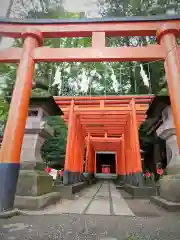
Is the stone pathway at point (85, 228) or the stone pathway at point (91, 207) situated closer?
the stone pathway at point (85, 228)

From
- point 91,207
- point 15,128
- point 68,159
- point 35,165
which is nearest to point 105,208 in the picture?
point 91,207

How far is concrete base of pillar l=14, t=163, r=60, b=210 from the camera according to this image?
11.6ft

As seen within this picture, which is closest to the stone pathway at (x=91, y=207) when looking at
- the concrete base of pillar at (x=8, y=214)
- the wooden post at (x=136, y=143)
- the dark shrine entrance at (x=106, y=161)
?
the concrete base of pillar at (x=8, y=214)

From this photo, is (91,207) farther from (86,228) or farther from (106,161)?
(106,161)

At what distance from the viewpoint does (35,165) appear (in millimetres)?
4047

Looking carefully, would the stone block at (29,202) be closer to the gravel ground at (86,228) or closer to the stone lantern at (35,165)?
the stone lantern at (35,165)

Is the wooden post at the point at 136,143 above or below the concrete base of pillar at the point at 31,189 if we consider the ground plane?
above

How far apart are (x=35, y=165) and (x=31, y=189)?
1.78 ft

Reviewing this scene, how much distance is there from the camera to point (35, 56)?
3.83 meters

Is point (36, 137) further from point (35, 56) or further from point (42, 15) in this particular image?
point (42, 15)

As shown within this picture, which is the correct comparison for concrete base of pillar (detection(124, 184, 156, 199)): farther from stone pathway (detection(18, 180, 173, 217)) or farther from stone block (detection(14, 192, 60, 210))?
stone block (detection(14, 192, 60, 210))

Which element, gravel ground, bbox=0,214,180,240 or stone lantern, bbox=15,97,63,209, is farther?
stone lantern, bbox=15,97,63,209

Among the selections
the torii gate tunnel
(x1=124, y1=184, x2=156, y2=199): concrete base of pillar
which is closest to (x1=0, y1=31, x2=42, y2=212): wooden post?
the torii gate tunnel

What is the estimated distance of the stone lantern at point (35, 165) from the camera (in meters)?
3.64
